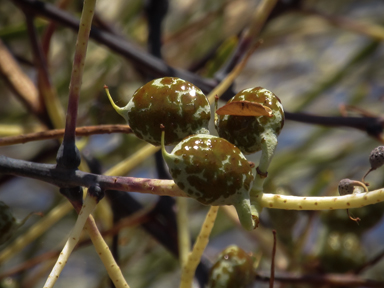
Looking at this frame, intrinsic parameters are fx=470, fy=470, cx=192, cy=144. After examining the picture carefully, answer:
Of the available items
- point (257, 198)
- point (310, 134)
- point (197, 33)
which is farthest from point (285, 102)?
point (257, 198)

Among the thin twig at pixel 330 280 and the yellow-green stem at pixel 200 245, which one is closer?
the yellow-green stem at pixel 200 245

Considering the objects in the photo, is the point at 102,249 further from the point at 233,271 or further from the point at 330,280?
the point at 330,280

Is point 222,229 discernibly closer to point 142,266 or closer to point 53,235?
point 142,266

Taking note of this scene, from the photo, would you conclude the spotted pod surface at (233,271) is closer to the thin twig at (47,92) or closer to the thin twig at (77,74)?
the thin twig at (77,74)

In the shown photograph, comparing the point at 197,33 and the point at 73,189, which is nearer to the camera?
the point at 73,189

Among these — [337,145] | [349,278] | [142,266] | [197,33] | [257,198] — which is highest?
[257,198]

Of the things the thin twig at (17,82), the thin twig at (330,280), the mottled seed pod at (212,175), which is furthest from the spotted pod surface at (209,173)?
the thin twig at (17,82)

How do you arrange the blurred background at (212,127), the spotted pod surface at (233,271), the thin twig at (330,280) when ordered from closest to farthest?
the spotted pod surface at (233,271), the thin twig at (330,280), the blurred background at (212,127)

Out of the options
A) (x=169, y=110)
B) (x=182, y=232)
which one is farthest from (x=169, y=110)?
(x=182, y=232)
